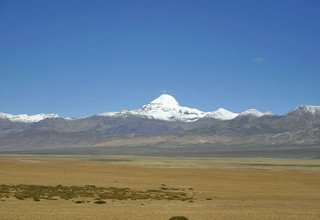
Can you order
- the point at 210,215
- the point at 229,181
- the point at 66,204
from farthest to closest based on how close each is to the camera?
the point at 229,181 < the point at 66,204 < the point at 210,215

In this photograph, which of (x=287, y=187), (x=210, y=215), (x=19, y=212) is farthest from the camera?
(x=287, y=187)

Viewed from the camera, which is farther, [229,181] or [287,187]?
[229,181]

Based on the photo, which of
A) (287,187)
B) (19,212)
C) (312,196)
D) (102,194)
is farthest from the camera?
(287,187)

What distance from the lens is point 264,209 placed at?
1399 inches

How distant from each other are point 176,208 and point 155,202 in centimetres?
383

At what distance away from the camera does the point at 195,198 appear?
4291 centimetres

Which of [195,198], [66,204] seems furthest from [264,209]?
[66,204]

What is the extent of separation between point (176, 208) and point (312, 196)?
17.7 m

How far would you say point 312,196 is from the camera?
4753cm

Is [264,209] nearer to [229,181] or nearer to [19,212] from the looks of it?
[19,212]

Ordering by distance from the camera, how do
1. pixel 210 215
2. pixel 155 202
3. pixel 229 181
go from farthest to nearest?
pixel 229 181 → pixel 155 202 → pixel 210 215

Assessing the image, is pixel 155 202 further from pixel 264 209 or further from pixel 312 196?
pixel 312 196

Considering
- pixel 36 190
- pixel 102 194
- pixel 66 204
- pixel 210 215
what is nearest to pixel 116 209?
pixel 66 204

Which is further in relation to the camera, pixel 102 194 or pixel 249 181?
pixel 249 181
